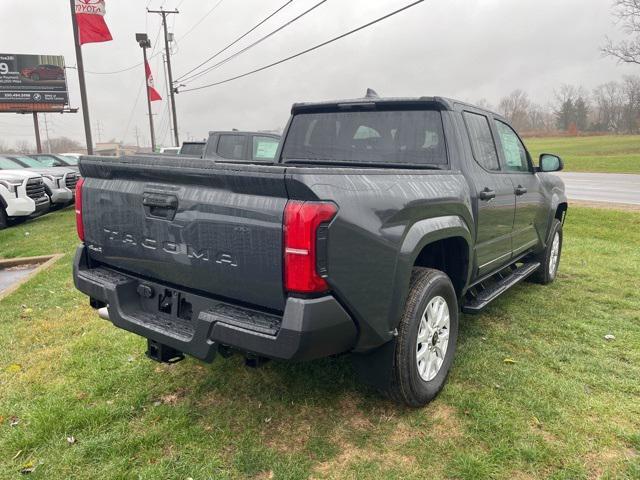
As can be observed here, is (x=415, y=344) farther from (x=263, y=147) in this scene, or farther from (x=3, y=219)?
(x=3, y=219)

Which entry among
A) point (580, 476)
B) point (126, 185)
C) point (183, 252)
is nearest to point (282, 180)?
point (183, 252)

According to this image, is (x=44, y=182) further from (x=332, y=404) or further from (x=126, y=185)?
(x=332, y=404)

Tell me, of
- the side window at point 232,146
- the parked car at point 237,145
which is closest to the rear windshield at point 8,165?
the parked car at point 237,145

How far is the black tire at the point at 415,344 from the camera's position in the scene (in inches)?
110

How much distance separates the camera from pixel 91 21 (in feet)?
41.0

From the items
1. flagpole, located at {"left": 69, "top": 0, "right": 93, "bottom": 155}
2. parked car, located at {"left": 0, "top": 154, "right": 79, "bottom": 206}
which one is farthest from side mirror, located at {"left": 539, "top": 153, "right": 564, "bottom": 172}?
flagpole, located at {"left": 69, "top": 0, "right": 93, "bottom": 155}

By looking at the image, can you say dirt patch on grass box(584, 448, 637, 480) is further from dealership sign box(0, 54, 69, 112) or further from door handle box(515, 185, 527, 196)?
dealership sign box(0, 54, 69, 112)

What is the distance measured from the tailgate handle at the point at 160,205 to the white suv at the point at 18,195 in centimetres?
911

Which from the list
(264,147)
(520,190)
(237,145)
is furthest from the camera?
(264,147)

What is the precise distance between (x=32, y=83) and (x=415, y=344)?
46.3 metres

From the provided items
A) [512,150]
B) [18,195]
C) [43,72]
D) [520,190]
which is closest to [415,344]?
[520,190]

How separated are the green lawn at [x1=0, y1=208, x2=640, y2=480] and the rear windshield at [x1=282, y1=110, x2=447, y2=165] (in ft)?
5.16

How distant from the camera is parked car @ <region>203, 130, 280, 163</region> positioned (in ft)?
32.9

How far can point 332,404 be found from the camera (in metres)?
3.11
